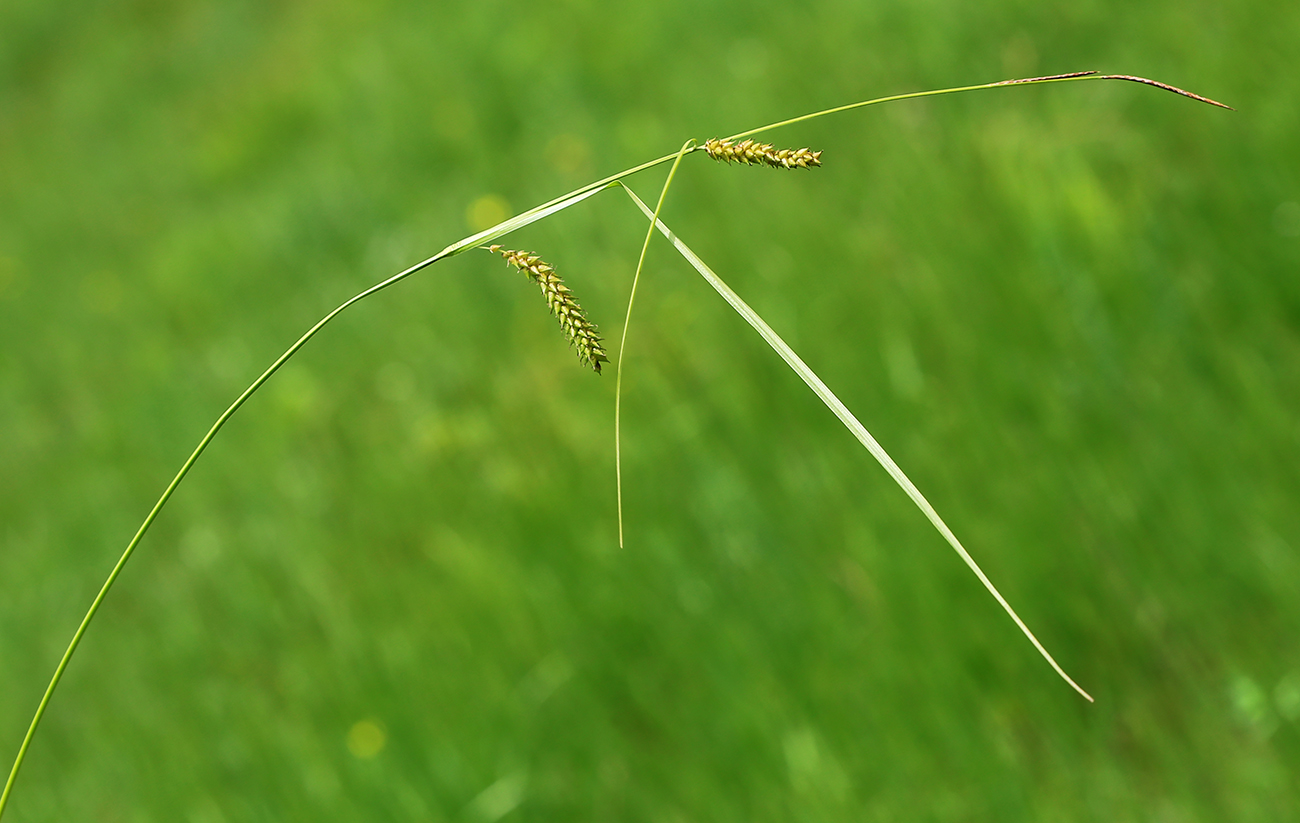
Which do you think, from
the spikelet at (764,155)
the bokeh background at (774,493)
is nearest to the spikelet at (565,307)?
the spikelet at (764,155)

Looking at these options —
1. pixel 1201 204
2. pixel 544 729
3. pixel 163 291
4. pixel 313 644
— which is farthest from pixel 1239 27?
pixel 163 291

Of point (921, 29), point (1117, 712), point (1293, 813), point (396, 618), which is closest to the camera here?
point (1293, 813)

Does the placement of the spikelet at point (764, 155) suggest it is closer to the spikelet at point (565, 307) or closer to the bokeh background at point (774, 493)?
the spikelet at point (565, 307)

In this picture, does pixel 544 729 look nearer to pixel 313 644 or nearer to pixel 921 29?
pixel 313 644

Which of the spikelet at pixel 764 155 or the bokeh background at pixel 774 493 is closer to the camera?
the spikelet at pixel 764 155

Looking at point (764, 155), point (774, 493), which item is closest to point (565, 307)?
point (764, 155)

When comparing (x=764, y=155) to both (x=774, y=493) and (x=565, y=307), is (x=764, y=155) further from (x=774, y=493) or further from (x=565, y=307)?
(x=774, y=493)

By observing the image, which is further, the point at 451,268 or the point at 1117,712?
the point at 451,268
